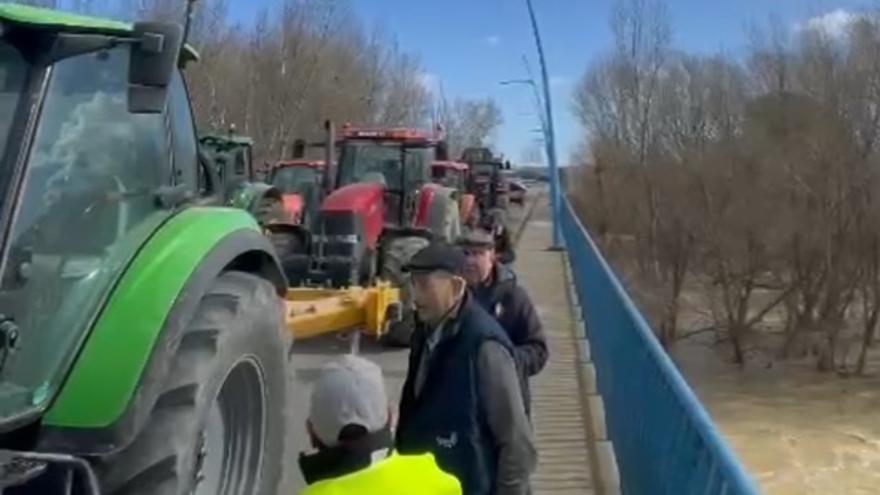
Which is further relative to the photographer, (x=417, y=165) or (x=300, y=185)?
(x=300, y=185)

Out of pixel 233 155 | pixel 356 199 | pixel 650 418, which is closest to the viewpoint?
pixel 650 418

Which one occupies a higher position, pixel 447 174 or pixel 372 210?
pixel 447 174

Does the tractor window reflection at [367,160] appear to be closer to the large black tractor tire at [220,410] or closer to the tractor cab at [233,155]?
the tractor cab at [233,155]

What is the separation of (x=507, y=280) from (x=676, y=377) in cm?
120

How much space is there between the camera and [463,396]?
399 centimetres

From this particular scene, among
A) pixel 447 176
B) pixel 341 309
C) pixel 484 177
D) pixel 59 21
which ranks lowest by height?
pixel 341 309

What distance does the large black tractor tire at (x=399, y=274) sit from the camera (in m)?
11.5

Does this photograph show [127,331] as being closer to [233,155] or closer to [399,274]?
[399,274]

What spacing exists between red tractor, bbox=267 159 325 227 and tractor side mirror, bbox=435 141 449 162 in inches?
63.8

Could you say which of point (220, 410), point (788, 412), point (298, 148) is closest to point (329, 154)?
point (298, 148)

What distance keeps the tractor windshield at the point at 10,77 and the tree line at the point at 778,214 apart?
37.2 metres

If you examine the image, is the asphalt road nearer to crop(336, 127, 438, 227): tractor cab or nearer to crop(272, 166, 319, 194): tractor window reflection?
crop(336, 127, 438, 227): tractor cab

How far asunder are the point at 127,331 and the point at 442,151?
582 inches

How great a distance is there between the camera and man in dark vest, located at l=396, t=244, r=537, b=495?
3.98 m
